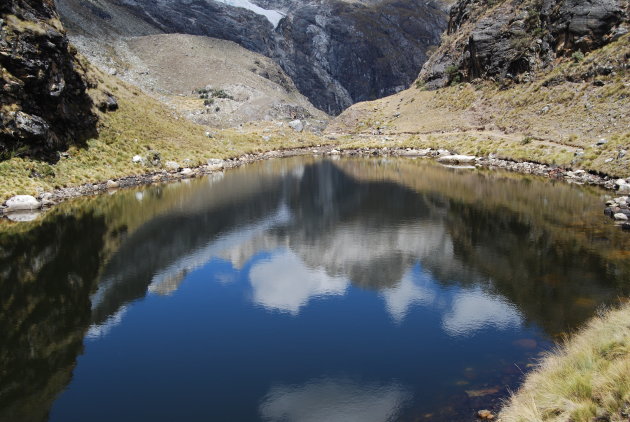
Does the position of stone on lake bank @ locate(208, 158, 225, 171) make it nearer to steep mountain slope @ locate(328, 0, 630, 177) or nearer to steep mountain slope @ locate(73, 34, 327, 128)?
steep mountain slope @ locate(73, 34, 327, 128)

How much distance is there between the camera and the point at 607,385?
9.93m

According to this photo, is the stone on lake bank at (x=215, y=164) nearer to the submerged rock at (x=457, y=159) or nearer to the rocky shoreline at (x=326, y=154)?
the rocky shoreline at (x=326, y=154)

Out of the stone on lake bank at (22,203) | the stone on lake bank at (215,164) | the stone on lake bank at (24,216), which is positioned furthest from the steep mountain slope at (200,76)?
the stone on lake bank at (24,216)

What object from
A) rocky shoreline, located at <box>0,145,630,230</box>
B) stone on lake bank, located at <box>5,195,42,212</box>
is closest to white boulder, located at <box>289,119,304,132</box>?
rocky shoreline, located at <box>0,145,630,230</box>

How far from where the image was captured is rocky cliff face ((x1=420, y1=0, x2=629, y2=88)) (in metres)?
73.9

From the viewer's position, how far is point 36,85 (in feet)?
159

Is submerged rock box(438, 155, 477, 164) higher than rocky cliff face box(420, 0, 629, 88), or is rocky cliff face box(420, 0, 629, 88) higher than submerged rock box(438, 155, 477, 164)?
rocky cliff face box(420, 0, 629, 88)

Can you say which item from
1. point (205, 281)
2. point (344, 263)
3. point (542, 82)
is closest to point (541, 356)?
point (344, 263)

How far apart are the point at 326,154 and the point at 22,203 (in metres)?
63.4

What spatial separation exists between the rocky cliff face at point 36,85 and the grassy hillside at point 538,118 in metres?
55.5

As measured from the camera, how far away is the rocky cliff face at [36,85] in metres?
44.8

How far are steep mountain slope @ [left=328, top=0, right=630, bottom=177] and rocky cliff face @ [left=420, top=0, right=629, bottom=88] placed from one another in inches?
7.3

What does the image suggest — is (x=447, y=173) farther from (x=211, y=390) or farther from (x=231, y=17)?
(x=231, y=17)

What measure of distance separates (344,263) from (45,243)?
18.8 m
